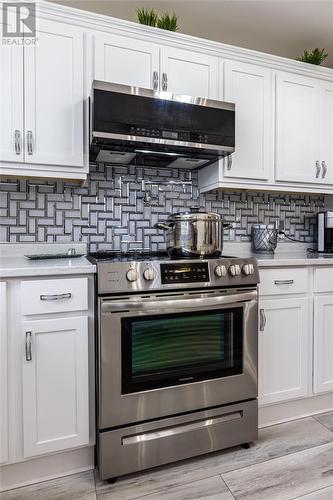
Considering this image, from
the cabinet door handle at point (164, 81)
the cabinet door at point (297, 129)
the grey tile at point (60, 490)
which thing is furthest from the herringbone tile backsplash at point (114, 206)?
the grey tile at point (60, 490)

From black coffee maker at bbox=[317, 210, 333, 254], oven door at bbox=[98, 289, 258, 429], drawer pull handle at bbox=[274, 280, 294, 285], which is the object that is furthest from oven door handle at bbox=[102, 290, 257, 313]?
black coffee maker at bbox=[317, 210, 333, 254]

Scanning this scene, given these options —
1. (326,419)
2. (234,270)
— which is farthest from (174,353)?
(326,419)

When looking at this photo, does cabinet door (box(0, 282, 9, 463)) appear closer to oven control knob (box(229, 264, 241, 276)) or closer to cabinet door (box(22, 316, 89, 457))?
Result: cabinet door (box(22, 316, 89, 457))

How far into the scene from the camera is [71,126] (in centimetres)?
187

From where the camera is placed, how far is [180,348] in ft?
5.46

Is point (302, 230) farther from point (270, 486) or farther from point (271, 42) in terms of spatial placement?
point (270, 486)

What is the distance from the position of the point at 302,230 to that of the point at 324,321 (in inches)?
37.6

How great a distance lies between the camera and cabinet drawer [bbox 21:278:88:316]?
1.44m

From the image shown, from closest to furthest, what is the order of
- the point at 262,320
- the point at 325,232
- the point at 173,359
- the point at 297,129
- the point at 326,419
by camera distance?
the point at 173,359 < the point at 262,320 < the point at 326,419 < the point at 297,129 < the point at 325,232

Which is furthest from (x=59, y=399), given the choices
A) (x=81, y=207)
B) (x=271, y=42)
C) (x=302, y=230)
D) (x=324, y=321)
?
(x=271, y=42)

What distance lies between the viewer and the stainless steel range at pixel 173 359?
152cm

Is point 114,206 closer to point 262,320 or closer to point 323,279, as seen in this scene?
point 262,320

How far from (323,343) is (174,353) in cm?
105

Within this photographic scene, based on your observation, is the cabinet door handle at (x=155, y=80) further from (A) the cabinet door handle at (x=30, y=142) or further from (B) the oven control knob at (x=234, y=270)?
(B) the oven control knob at (x=234, y=270)
